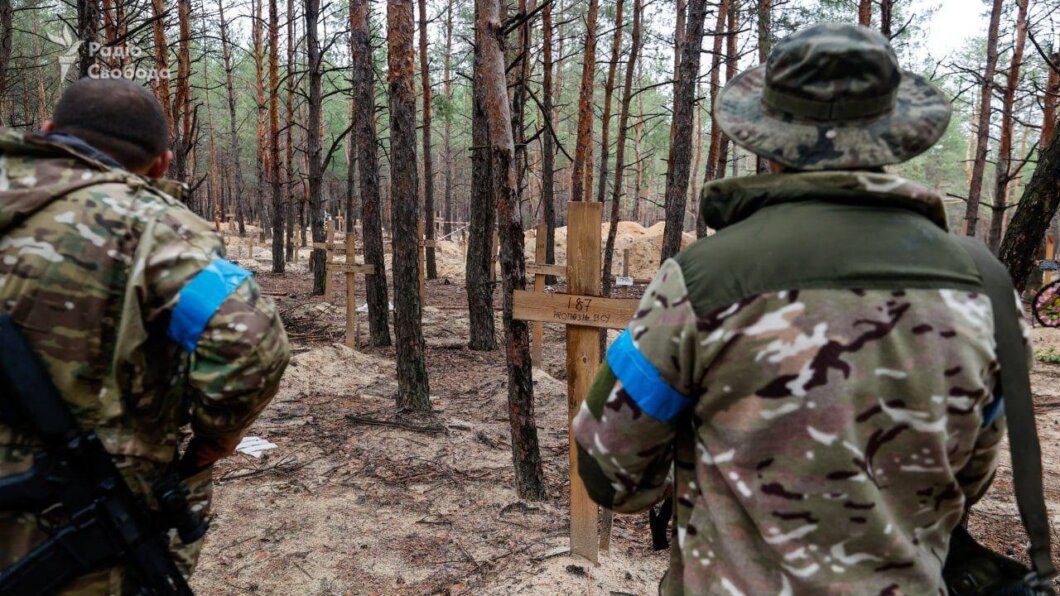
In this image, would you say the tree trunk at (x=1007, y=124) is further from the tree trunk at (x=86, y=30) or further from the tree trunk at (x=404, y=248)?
the tree trunk at (x=86, y=30)

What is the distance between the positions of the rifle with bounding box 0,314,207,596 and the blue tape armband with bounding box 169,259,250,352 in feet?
0.96

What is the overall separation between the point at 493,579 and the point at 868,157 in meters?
2.86

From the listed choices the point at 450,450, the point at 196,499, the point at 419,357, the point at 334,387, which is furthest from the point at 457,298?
the point at 196,499

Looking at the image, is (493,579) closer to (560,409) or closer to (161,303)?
(161,303)

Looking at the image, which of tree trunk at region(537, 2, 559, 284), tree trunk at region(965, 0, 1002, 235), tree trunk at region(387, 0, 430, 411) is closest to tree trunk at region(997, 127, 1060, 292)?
tree trunk at region(387, 0, 430, 411)

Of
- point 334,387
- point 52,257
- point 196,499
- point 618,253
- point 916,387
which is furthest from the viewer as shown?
point 618,253

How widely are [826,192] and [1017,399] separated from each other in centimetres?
52

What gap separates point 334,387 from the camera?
24.1ft

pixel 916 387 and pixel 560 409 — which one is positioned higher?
pixel 916 387

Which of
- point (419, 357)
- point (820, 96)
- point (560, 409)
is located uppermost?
point (820, 96)

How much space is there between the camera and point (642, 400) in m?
1.17

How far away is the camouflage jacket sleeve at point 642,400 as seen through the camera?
3.71 feet

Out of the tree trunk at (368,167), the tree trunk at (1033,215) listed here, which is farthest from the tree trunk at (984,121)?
the tree trunk at (1033,215)

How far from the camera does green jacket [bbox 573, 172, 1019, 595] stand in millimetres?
1049
